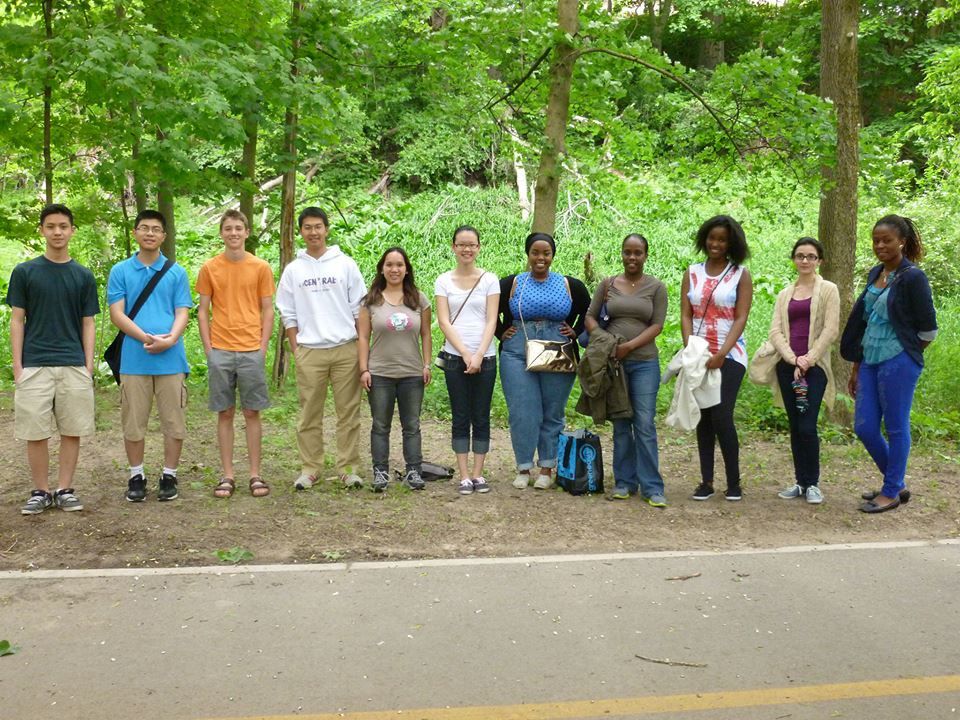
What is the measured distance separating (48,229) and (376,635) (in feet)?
11.8

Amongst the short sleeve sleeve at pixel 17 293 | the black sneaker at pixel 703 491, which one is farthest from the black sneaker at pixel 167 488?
the black sneaker at pixel 703 491

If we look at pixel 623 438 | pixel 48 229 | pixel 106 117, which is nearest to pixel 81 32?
pixel 106 117

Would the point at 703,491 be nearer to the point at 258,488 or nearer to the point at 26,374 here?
the point at 258,488

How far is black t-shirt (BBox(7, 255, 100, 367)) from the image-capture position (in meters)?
6.13

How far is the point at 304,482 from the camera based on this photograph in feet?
22.7

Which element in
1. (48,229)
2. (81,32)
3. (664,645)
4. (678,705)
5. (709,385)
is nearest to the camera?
(678,705)

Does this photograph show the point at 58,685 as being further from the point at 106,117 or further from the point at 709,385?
the point at 106,117

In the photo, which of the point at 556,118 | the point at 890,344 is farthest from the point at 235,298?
the point at 890,344

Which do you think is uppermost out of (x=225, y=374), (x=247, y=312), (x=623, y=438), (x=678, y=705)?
(x=247, y=312)

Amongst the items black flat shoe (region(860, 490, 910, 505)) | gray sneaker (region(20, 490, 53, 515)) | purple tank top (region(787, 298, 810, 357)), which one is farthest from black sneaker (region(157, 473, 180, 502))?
black flat shoe (region(860, 490, 910, 505))

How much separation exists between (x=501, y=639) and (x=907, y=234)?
420cm

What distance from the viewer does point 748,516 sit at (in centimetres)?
651

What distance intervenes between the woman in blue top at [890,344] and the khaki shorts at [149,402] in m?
4.83

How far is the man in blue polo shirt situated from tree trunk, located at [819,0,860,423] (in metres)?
6.23
